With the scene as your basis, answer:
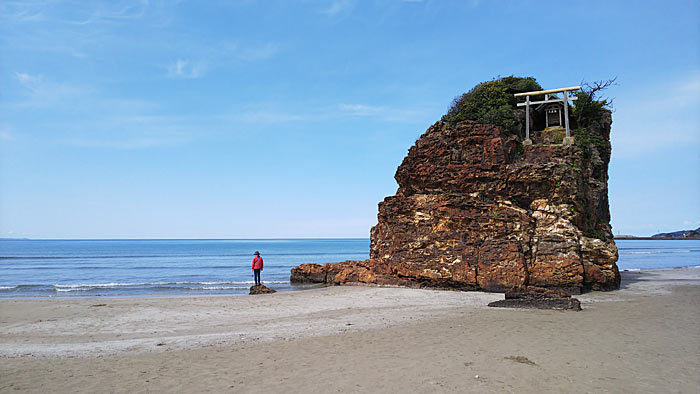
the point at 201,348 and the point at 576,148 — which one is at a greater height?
the point at 576,148

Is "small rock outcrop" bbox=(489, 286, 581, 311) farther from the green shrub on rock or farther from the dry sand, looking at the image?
the green shrub on rock

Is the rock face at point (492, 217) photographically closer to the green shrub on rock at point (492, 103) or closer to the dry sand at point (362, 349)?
the green shrub on rock at point (492, 103)

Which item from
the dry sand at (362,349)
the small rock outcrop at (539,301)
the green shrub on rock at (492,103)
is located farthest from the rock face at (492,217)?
the small rock outcrop at (539,301)

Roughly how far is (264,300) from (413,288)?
668cm

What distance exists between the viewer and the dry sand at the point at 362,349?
246 inches

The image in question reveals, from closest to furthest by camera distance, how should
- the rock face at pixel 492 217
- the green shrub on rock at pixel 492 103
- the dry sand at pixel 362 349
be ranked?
the dry sand at pixel 362 349
the rock face at pixel 492 217
the green shrub on rock at pixel 492 103

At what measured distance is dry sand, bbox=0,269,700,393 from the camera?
6238mm

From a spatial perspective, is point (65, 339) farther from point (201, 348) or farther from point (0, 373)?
point (201, 348)

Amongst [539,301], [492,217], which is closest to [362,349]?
[539,301]

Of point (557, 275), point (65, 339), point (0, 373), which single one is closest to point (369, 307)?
point (557, 275)

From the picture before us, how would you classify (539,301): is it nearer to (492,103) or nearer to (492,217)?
(492,217)

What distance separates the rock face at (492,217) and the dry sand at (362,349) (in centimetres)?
226

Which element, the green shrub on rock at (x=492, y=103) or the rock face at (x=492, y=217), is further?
the green shrub on rock at (x=492, y=103)

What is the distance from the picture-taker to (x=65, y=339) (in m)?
10.1
